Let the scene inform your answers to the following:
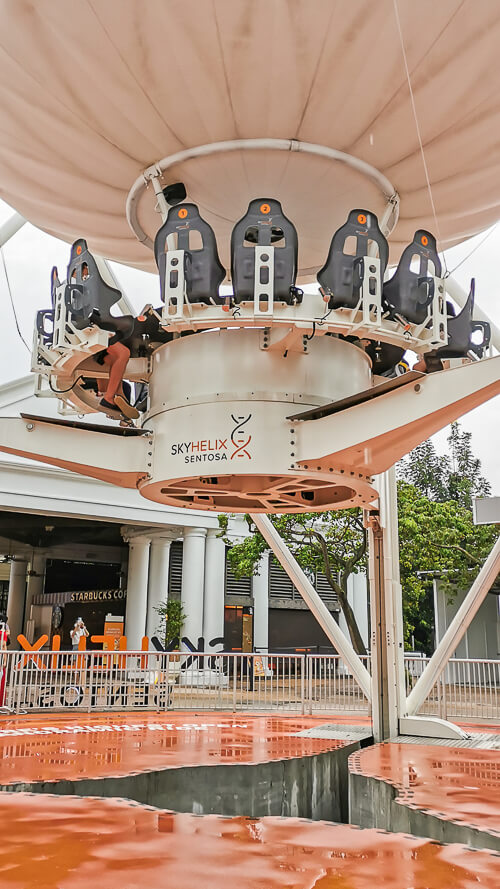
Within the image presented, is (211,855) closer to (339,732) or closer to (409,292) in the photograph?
(409,292)

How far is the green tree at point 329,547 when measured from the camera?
21391 millimetres

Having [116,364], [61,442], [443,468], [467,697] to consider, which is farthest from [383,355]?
[443,468]

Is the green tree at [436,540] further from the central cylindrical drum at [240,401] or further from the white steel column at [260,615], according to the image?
the central cylindrical drum at [240,401]

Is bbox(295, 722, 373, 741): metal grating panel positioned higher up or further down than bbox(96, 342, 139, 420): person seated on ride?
further down

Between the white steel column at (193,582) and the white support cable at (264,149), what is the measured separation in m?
18.5

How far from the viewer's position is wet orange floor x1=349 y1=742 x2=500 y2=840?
6.55m

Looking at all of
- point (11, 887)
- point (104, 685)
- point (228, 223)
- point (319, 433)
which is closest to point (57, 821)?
point (11, 887)

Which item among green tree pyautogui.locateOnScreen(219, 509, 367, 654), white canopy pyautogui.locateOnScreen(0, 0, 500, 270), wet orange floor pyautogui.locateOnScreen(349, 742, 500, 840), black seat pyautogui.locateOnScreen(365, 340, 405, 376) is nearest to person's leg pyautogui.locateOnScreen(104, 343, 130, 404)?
white canopy pyautogui.locateOnScreen(0, 0, 500, 270)

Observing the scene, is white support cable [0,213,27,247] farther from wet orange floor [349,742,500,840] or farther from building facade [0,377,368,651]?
building facade [0,377,368,651]

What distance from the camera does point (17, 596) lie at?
38.5m

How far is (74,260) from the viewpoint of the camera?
27.3 ft

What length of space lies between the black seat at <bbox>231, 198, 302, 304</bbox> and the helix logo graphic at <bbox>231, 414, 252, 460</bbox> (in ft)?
4.08

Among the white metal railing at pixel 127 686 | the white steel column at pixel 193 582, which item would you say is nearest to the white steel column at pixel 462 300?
the white metal railing at pixel 127 686

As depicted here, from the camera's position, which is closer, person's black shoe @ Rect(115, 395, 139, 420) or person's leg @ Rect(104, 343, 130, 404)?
person's leg @ Rect(104, 343, 130, 404)
